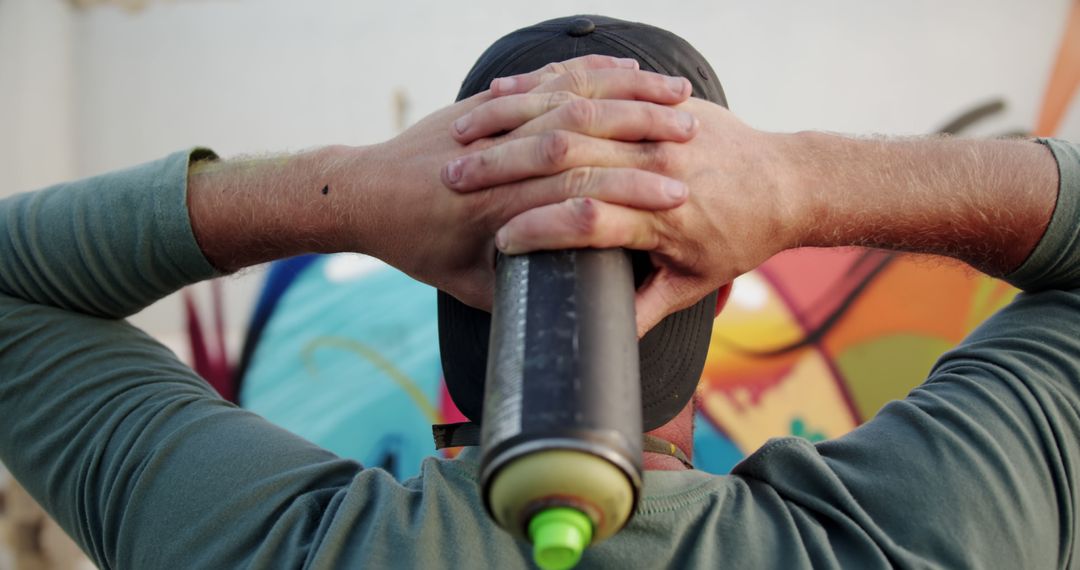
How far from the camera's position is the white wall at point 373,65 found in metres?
3.65

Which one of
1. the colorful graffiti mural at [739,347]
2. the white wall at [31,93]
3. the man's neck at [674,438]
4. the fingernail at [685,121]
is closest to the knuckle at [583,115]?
the fingernail at [685,121]

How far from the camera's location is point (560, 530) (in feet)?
2.31

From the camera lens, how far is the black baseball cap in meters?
1.20

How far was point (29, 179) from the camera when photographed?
378 centimetres

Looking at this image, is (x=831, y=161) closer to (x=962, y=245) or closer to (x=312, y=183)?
(x=962, y=245)

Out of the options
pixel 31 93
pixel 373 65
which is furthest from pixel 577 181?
pixel 31 93

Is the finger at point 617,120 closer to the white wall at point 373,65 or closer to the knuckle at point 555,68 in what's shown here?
the knuckle at point 555,68

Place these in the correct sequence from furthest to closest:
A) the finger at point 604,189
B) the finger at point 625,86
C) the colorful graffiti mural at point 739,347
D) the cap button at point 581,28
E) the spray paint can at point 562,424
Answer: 1. the colorful graffiti mural at point 739,347
2. the cap button at point 581,28
3. the finger at point 625,86
4. the finger at point 604,189
5. the spray paint can at point 562,424

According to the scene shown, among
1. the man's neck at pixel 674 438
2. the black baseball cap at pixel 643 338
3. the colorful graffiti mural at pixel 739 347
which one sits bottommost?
the colorful graffiti mural at pixel 739 347

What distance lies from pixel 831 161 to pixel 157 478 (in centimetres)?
98

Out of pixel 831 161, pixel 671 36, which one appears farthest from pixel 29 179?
pixel 831 161

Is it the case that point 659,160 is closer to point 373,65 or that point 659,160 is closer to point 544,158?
point 544,158

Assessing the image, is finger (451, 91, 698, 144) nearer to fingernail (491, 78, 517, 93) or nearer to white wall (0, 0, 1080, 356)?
fingernail (491, 78, 517, 93)

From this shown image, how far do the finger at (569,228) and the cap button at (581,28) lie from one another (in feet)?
1.44
